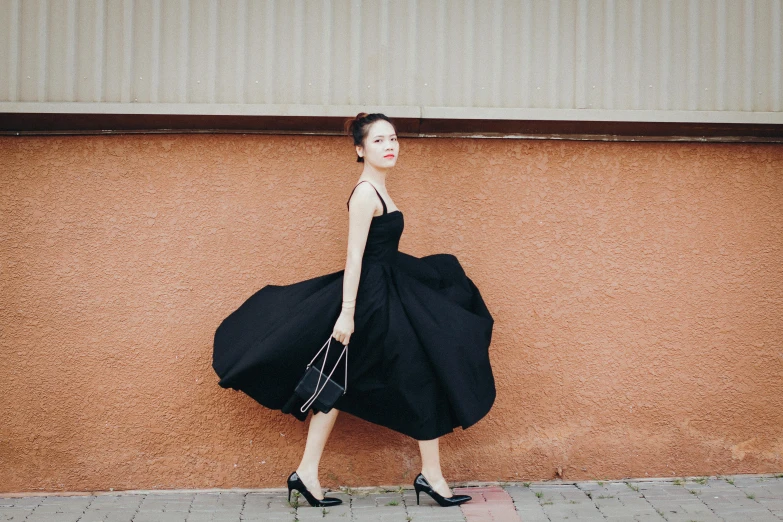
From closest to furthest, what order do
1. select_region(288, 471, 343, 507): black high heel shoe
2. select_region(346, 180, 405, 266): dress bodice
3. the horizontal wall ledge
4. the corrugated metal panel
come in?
select_region(346, 180, 405, 266): dress bodice < select_region(288, 471, 343, 507): black high heel shoe < the horizontal wall ledge < the corrugated metal panel

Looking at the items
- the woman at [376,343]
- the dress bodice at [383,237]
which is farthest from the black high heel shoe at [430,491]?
the dress bodice at [383,237]

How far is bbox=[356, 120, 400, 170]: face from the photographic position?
404 centimetres

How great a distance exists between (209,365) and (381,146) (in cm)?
170

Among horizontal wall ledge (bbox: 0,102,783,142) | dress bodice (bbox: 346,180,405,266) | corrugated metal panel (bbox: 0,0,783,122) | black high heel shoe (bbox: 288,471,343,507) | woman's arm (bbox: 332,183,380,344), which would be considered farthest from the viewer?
corrugated metal panel (bbox: 0,0,783,122)

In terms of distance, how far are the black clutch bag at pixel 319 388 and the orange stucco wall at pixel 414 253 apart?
66 cm

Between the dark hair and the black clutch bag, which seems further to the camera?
the dark hair

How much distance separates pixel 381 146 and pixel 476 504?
2.09m

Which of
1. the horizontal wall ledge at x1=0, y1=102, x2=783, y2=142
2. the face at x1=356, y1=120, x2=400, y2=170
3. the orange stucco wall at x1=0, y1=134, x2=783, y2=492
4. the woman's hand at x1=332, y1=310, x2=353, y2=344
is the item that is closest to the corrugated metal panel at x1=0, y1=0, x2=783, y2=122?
the horizontal wall ledge at x1=0, y1=102, x2=783, y2=142

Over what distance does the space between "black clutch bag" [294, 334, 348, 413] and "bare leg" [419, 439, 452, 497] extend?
1.96 ft

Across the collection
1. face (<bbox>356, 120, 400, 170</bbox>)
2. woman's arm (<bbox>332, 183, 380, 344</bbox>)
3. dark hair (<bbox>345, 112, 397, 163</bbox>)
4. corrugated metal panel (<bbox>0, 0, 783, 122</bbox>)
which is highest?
corrugated metal panel (<bbox>0, 0, 783, 122</bbox>)

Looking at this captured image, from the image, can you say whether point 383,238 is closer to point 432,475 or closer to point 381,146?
point 381,146

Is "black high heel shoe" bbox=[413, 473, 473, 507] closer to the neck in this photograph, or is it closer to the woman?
the woman

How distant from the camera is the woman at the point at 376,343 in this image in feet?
13.0

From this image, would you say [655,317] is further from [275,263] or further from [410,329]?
[275,263]
